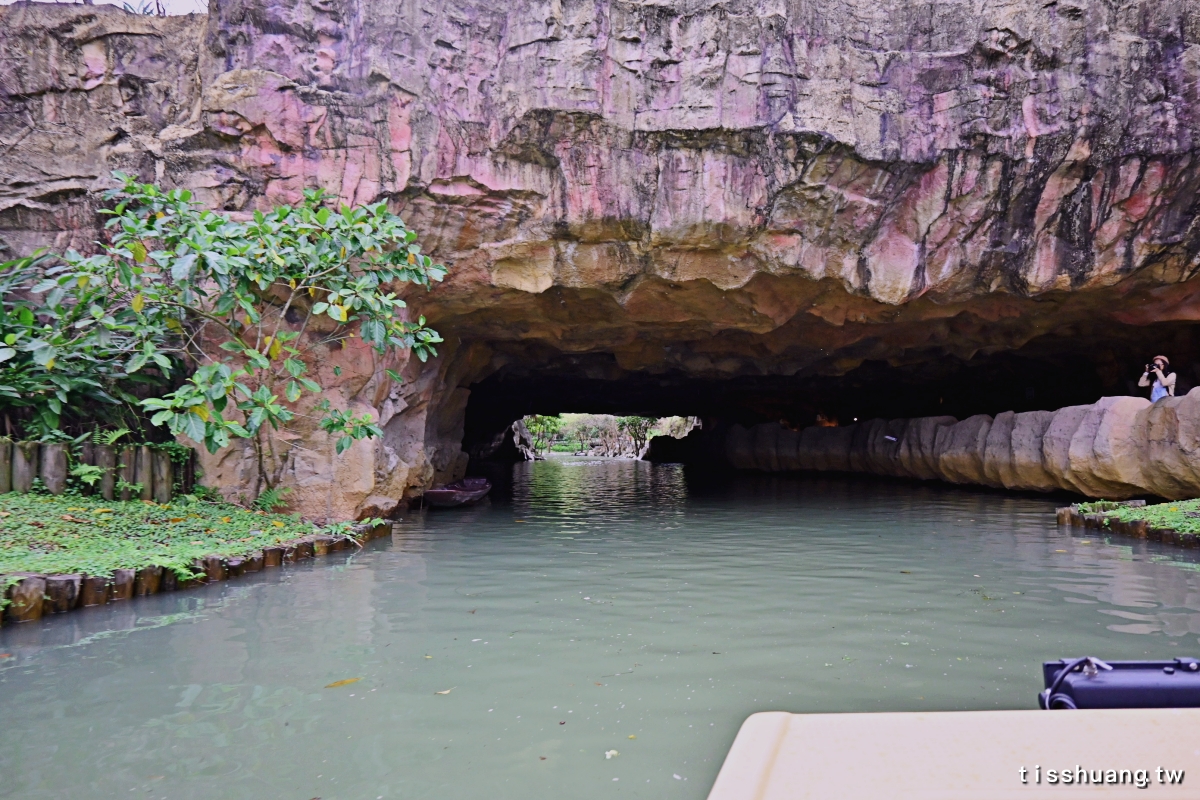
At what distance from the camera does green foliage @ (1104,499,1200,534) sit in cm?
762

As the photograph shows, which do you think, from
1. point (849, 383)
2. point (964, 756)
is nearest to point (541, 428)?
point (849, 383)

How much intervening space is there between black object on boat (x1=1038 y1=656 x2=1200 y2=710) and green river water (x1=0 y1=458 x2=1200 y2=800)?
123cm

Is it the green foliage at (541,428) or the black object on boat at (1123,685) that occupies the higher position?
the black object on boat at (1123,685)

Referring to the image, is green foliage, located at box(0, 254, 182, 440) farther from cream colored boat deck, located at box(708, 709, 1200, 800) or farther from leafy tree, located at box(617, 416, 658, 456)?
leafy tree, located at box(617, 416, 658, 456)

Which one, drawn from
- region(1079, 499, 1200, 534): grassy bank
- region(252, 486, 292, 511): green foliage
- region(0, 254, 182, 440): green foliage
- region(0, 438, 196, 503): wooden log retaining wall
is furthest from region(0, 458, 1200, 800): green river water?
region(0, 254, 182, 440): green foliage

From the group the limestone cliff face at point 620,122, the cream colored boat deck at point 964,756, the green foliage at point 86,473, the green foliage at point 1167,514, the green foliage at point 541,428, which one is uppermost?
the limestone cliff face at point 620,122

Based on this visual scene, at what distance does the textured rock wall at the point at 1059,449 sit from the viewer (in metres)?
9.82

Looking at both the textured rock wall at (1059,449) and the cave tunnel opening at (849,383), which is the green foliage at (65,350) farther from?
the textured rock wall at (1059,449)

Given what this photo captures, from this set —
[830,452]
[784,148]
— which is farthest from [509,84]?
[830,452]

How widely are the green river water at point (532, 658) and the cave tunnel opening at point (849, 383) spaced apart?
8.55 m

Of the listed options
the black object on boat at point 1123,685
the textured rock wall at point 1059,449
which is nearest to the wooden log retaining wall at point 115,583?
the black object on boat at point 1123,685

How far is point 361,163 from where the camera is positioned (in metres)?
9.37

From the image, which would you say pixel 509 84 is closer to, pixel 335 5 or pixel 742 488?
pixel 335 5

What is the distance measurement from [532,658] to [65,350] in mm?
6816
